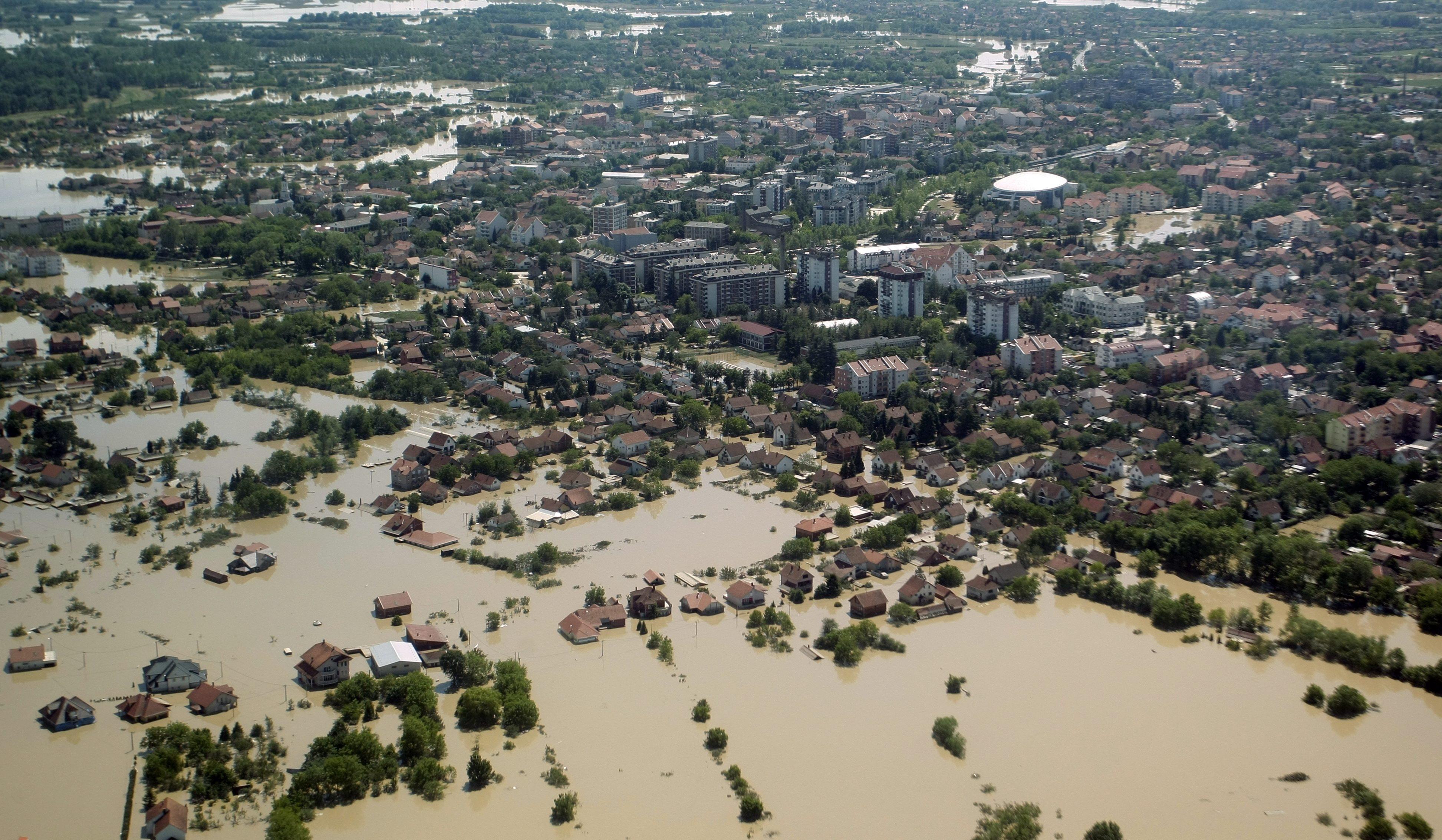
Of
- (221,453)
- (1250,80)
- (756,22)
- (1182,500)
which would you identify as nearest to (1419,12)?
(1250,80)

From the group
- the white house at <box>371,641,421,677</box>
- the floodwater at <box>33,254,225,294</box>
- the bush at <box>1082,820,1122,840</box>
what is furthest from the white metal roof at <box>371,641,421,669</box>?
the floodwater at <box>33,254,225,294</box>

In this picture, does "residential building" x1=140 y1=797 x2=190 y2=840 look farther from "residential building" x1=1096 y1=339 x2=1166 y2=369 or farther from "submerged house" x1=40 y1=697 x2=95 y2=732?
"residential building" x1=1096 y1=339 x2=1166 y2=369

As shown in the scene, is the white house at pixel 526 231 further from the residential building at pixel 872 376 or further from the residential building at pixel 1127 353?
the residential building at pixel 1127 353

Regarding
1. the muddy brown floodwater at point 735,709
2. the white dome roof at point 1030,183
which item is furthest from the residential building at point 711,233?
the muddy brown floodwater at point 735,709

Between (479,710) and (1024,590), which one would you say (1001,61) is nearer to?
(1024,590)

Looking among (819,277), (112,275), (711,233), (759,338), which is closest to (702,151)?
(711,233)

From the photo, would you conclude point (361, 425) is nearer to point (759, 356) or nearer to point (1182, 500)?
point (759, 356)
